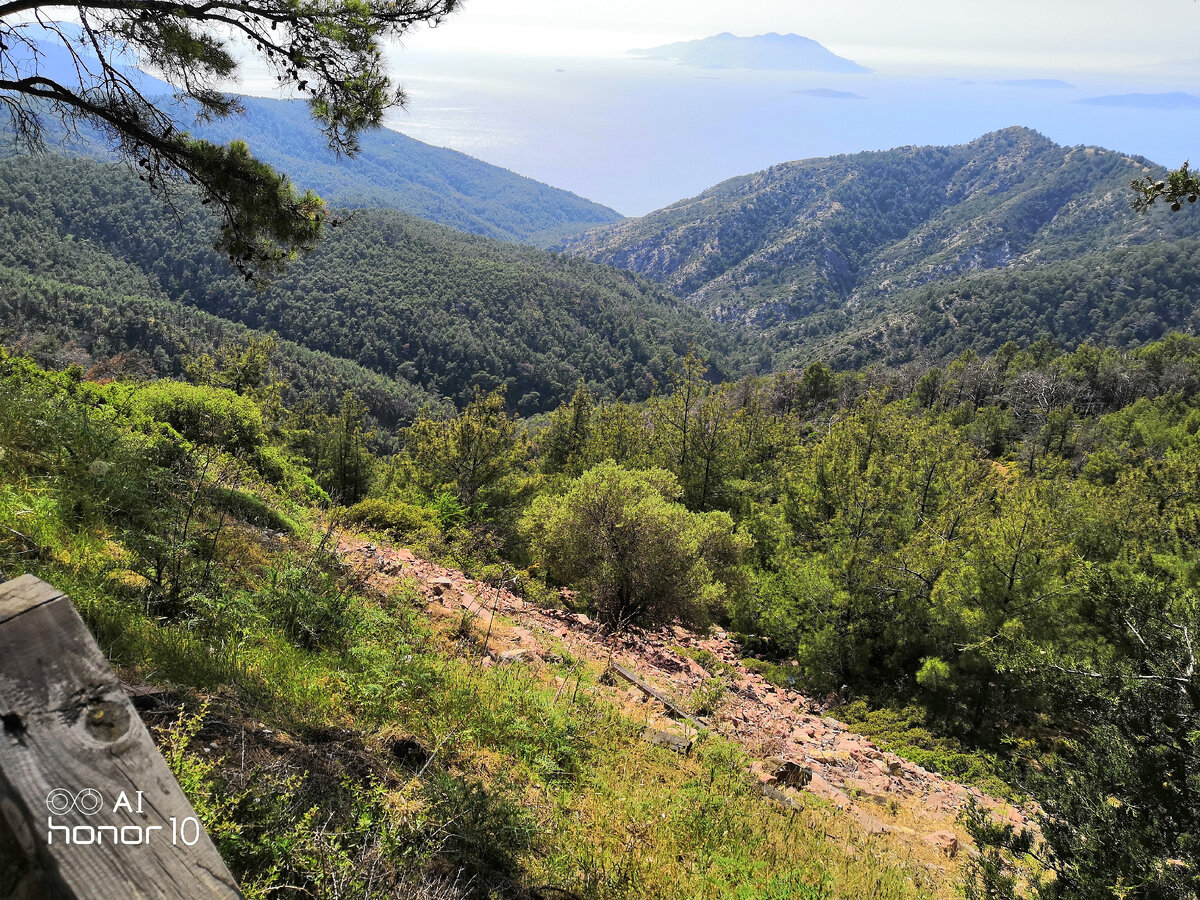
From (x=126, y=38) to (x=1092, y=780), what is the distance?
31.0 feet

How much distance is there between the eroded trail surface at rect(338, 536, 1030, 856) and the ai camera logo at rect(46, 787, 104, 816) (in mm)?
5073

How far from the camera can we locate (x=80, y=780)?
2.73ft

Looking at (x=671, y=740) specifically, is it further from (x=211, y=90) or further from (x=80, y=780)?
(x=211, y=90)

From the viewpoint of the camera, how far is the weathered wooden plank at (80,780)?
0.75m

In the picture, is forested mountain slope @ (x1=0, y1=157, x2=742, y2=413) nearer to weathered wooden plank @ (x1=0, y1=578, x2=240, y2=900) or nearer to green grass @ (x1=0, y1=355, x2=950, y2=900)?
green grass @ (x1=0, y1=355, x2=950, y2=900)

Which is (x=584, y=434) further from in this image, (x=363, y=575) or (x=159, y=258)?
(x=159, y=258)

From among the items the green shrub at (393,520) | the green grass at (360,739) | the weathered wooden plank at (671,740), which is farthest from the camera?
the green shrub at (393,520)

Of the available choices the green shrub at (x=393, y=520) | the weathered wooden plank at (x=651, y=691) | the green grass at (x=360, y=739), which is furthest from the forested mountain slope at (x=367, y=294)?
the green grass at (x=360, y=739)

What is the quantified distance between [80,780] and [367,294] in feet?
452

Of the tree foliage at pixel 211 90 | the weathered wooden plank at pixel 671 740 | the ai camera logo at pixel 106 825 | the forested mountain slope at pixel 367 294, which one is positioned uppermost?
the tree foliage at pixel 211 90

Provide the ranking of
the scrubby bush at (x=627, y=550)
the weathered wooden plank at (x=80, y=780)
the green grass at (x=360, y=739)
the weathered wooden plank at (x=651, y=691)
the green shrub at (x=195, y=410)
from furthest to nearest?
the scrubby bush at (x=627, y=550) < the green shrub at (x=195, y=410) < the weathered wooden plank at (x=651, y=691) < the green grass at (x=360, y=739) < the weathered wooden plank at (x=80, y=780)

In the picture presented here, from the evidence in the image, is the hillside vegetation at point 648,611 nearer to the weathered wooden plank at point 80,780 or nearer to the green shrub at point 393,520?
the green shrub at point 393,520

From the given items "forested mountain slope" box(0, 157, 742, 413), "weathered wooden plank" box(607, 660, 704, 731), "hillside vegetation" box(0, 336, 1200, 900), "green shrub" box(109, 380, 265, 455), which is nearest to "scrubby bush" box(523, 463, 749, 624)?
"hillside vegetation" box(0, 336, 1200, 900)

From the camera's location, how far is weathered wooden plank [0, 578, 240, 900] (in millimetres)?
753
